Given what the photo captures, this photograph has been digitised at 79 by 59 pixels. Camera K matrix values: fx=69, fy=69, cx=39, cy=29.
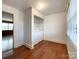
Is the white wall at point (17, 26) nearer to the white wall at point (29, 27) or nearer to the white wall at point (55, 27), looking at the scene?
the white wall at point (29, 27)

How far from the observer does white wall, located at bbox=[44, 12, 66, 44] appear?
5082 millimetres

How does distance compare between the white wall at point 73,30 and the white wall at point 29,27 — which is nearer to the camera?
the white wall at point 73,30

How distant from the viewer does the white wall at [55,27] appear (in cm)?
508

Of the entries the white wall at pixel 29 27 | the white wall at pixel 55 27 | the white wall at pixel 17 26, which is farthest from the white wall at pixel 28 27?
the white wall at pixel 55 27

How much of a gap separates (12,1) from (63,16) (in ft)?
11.8

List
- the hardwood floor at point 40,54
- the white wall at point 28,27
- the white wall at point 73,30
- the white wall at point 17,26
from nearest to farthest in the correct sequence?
the white wall at point 73,30, the hardwood floor at point 40,54, the white wall at point 17,26, the white wall at point 28,27

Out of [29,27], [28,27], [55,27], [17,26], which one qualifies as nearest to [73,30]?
[29,27]

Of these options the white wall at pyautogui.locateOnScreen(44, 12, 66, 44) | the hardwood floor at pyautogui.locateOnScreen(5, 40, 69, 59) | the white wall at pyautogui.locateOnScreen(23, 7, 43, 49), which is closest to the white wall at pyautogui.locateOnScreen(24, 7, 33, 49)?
the white wall at pyautogui.locateOnScreen(23, 7, 43, 49)

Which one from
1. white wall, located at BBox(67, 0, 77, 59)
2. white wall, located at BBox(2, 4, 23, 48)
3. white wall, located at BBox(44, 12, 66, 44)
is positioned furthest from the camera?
white wall, located at BBox(44, 12, 66, 44)

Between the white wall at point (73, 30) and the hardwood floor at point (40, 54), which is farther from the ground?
the white wall at point (73, 30)

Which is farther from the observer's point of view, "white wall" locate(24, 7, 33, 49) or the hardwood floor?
"white wall" locate(24, 7, 33, 49)

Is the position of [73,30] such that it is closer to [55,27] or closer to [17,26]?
[17,26]

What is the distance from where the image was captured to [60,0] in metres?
3.27

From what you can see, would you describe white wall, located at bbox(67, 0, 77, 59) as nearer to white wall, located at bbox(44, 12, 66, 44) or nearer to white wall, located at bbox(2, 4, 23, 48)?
white wall, located at bbox(2, 4, 23, 48)
